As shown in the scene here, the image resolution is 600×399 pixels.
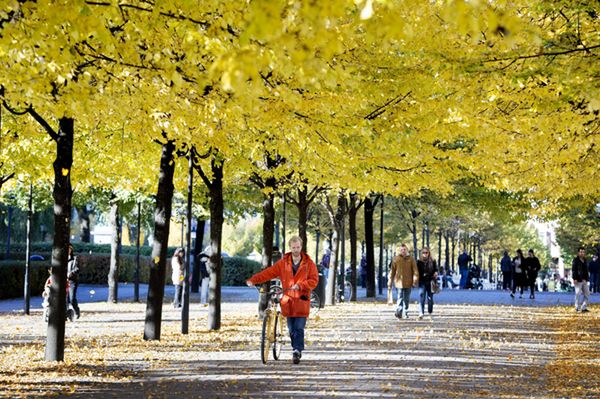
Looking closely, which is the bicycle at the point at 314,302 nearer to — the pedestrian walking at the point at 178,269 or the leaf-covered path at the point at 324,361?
the leaf-covered path at the point at 324,361

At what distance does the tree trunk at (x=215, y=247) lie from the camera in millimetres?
18750

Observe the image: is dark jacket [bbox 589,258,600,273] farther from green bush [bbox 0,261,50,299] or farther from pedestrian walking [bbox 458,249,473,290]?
green bush [bbox 0,261,50,299]

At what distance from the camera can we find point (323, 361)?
13102 mm

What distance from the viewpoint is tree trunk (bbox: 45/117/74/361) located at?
494 inches

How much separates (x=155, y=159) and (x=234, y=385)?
1062 centimetres

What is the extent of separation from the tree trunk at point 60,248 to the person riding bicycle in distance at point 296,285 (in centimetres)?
250

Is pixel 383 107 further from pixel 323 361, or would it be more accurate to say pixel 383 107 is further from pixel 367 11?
pixel 367 11

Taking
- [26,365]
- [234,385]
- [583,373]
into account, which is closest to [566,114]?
[583,373]

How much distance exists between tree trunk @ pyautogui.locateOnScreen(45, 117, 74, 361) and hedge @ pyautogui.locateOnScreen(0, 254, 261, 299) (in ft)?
62.6

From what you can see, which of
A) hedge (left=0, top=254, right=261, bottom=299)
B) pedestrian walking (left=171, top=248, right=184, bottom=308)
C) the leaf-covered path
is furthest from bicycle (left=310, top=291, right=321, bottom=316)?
hedge (left=0, top=254, right=261, bottom=299)

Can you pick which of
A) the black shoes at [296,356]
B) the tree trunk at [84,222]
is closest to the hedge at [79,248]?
the tree trunk at [84,222]

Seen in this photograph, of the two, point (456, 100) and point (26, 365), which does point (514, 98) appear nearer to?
point (456, 100)

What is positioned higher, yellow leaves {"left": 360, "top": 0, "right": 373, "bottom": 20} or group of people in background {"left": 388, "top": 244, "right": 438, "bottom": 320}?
yellow leaves {"left": 360, "top": 0, "right": 373, "bottom": 20}

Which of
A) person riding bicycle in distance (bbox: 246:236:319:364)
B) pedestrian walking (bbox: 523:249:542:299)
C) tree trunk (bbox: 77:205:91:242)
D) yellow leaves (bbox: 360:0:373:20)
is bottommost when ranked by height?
person riding bicycle in distance (bbox: 246:236:319:364)
